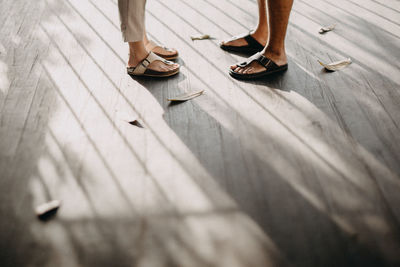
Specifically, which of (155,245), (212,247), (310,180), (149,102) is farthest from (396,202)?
(149,102)

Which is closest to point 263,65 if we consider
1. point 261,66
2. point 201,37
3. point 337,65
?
point 261,66

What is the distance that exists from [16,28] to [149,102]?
53.6 inches

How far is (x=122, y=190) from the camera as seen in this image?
47.4 inches

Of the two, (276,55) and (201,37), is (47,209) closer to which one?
(276,55)

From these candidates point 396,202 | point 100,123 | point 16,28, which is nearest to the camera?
point 396,202

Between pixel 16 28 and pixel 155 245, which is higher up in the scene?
pixel 16 28

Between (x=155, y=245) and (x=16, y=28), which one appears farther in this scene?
(x=16, y=28)

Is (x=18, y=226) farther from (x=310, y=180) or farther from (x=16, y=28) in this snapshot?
(x=16, y=28)

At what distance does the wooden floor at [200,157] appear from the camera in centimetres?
102

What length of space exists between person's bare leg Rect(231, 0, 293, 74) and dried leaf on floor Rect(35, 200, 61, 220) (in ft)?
3.79

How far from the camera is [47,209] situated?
1.13 m

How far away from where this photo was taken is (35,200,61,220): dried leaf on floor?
1.12m

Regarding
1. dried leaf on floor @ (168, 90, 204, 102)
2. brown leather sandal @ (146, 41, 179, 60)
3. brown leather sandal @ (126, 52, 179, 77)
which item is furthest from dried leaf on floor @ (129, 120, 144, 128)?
brown leather sandal @ (146, 41, 179, 60)

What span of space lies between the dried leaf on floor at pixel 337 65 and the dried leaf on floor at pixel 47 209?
155 centimetres
